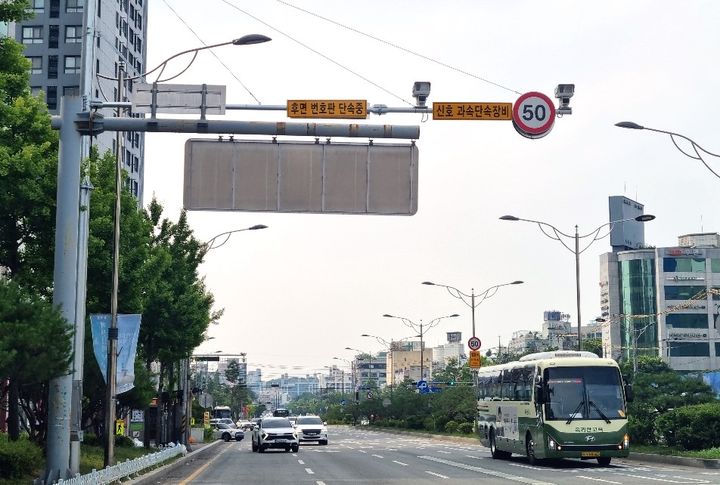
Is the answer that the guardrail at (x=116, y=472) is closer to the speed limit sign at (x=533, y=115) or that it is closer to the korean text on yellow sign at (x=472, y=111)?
the korean text on yellow sign at (x=472, y=111)

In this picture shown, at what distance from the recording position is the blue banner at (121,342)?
2423 cm

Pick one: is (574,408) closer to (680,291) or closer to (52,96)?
(52,96)

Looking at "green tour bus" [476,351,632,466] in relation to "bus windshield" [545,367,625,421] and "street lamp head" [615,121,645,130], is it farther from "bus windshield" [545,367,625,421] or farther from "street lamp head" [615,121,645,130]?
"street lamp head" [615,121,645,130]

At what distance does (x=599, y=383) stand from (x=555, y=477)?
5.92m

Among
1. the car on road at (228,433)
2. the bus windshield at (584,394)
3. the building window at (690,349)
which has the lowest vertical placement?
the car on road at (228,433)

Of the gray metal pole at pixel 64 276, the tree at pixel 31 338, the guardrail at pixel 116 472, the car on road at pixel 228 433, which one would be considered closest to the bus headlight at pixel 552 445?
the guardrail at pixel 116 472

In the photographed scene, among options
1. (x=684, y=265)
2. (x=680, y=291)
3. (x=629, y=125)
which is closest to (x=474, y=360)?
(x=629, y=125)

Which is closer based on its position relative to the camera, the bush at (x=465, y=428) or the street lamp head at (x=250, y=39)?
the street lamp head at (x=250, y=39)

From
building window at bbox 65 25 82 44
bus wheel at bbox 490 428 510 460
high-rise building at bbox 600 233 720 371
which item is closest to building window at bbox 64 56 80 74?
building window at bbox 65 25 82 44

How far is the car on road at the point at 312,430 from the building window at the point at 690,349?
9365cm

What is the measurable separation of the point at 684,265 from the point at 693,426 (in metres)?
116

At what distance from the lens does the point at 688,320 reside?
14338cm

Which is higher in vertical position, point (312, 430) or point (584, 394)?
point (584, 394)

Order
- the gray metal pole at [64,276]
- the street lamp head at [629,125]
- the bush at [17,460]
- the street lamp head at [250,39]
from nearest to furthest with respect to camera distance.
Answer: the street lamp head at [250,39] < the gray metal pole at [64,276] < the bush at [17,460] < the street lamp head at [629,125]
